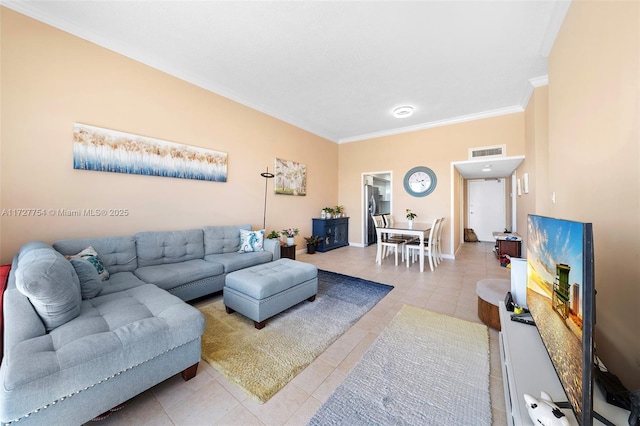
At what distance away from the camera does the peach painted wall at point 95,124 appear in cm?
221

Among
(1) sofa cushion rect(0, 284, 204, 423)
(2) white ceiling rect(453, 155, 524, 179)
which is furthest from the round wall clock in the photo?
(1) sofa cushion rect(0, 284, 204, 423)

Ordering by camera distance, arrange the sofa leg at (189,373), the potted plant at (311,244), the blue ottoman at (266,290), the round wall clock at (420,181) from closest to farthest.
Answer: the sofa leg at (189,373), the blue ottoman at (266,290), the round wall clock at (420,181), the potted plant at (311,244)

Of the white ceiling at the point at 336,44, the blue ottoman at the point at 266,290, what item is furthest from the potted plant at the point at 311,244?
the white ceiling at the point at 336,44

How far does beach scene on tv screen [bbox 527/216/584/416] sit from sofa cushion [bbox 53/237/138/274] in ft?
11.6

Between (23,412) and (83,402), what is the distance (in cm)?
20

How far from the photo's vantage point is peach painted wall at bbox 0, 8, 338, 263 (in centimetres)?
221

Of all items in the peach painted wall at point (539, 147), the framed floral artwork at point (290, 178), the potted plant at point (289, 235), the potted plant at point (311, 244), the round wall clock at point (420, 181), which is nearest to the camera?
the peach painted wall at point (539, 147)

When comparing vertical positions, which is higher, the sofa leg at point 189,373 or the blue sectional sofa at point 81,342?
the blue sectional sofa at point 81,342

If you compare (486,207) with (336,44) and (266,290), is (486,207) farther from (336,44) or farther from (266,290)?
(266,290)

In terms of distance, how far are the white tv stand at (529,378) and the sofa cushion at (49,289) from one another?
235cm

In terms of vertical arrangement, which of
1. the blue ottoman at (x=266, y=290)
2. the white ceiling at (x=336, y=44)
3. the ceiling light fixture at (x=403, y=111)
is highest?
the ceiling light fixture at (x=403, y=111)

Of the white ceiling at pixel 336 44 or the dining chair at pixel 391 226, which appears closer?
the white ceiling at pixel 336 44

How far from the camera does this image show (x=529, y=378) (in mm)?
1034

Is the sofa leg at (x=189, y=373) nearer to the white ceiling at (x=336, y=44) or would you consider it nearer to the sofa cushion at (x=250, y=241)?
the sofa cushion at (x=250, y=241)
